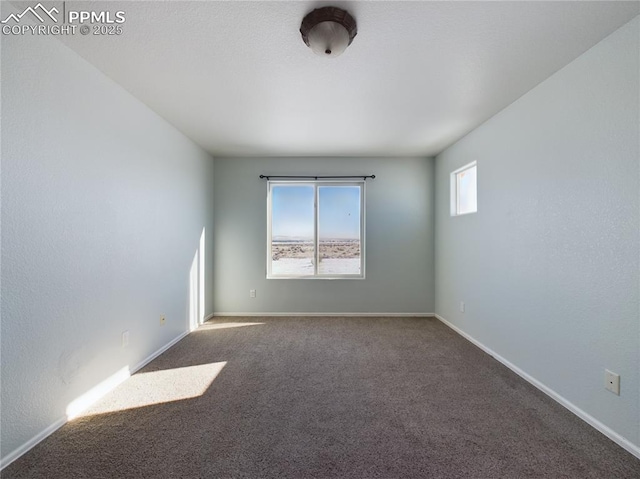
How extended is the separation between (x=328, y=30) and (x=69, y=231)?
6.67 feet

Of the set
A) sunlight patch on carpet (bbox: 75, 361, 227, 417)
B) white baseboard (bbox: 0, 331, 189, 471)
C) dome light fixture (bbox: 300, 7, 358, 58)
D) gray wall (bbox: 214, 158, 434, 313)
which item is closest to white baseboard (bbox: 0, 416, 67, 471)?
white baseboard (bbox: 0, 331, 189, 471)

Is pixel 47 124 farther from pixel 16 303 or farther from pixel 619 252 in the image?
pixel 619 252

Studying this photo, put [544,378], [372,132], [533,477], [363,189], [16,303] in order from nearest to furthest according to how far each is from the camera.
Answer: [533,477] < [16,303] < [544,378] < [372,132] < [363,189]

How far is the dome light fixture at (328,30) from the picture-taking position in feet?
4.94

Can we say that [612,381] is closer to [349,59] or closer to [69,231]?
[349,59]

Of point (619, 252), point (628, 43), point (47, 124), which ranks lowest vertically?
point (619, 252)

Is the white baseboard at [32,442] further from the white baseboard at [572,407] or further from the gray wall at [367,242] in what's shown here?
the white baseboard at [572,407]

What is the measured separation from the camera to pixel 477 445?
1624mm

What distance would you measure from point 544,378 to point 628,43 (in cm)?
228

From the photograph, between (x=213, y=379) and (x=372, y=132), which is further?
(x=372, y=132)

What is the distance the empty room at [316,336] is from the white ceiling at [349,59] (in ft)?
0.06

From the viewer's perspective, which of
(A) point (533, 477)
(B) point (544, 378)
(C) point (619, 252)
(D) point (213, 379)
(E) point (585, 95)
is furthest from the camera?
(D) point (213, 379)

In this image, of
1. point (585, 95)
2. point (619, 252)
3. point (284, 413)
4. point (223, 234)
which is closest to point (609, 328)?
point (619, 252)

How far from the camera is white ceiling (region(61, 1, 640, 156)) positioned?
1.54m
